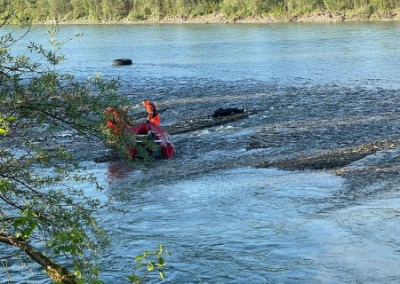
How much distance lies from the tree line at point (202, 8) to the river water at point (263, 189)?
31.3 meters

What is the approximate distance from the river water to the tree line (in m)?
31.3

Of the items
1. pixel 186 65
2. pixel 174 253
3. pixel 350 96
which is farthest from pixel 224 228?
pixel 186 65

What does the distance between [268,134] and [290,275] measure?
8.73 m

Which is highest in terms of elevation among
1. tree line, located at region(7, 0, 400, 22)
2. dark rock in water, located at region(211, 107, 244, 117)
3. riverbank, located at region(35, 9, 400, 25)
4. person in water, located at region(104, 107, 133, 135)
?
person in water, located at region(104, 107, 133, 135)

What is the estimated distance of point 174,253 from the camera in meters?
10.8

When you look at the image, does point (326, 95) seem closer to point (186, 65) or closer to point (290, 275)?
point (186, 65)

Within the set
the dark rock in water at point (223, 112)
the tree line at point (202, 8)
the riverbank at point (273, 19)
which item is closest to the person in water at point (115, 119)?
the dark rock in water at point (223, 112)

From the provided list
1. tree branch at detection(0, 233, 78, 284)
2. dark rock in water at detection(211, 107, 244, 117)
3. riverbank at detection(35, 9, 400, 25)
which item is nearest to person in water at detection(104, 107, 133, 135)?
tree branch at detection(0, 233, 78, 284)

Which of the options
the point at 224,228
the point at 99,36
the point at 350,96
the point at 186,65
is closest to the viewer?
the point at 224,228

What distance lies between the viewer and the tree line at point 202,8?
63.2 m

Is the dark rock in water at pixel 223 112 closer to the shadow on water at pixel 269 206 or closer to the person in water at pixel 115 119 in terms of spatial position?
the shadow on water at pixel 269 206

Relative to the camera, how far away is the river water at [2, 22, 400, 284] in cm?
1044

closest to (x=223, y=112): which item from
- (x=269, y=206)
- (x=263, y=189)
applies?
(x=263, y=189)

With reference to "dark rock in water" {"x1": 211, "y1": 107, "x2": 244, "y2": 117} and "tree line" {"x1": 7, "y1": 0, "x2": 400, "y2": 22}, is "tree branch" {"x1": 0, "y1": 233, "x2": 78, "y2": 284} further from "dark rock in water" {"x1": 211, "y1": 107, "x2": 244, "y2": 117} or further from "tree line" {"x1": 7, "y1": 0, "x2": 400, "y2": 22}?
"tree line" {"x1": 7, "y1": 0, "x2": 400, "y2": 22}
